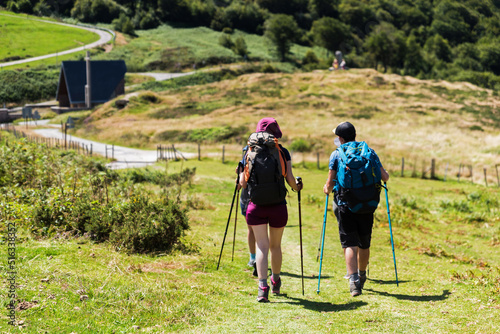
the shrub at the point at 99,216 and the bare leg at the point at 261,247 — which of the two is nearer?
the bare leg at the point at 261,247

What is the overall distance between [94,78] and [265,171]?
84881 millimetres

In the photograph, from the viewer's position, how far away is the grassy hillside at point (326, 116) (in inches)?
1731

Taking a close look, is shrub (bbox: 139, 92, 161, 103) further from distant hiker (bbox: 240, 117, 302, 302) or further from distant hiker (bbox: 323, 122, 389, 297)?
distant hiker (bbox: 240, 117, 302, 302)

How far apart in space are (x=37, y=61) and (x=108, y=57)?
15.6 m

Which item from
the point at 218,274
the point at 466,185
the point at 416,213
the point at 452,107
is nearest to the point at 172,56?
the point at 452,107

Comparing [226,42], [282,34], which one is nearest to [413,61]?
[282,34]

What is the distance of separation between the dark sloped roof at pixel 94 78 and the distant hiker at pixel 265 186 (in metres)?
81.5

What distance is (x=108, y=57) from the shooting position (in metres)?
117

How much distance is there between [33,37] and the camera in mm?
117312

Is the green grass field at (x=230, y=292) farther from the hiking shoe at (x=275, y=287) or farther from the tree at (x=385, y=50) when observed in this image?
the tree at (x=385, y=50)

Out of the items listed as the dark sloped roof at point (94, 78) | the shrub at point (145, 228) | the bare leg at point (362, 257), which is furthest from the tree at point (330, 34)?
the bare leg at point (362, 257)

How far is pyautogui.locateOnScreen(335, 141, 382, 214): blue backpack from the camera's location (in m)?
7.45

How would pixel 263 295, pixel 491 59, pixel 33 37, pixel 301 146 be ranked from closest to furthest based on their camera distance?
pixel 263 295 → pixel 301 146 → pixel 33 37 → pixel 491 59

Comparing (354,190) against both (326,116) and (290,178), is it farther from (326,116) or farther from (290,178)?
(326,116)
